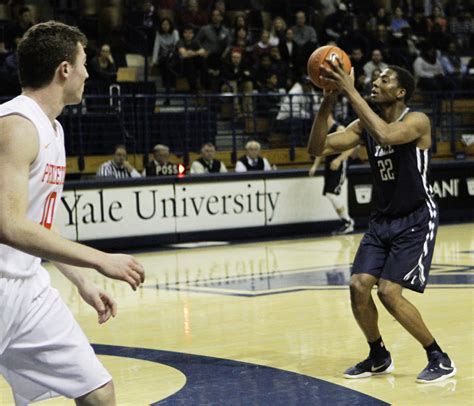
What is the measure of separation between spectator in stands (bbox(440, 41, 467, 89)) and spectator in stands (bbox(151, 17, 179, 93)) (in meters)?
6.16

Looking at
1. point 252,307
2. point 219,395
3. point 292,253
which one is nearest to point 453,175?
point 292,253

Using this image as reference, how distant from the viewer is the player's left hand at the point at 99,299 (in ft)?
13.9

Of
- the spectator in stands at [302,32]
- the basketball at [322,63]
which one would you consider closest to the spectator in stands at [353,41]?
the spectator in stands at [302,32]

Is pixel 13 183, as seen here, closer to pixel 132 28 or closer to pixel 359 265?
pixel 359 265

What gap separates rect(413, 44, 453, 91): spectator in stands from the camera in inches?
851

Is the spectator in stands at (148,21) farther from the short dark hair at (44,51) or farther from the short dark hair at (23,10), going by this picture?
the short dark hair at (44,51)

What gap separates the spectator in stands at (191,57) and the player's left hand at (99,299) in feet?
48.0

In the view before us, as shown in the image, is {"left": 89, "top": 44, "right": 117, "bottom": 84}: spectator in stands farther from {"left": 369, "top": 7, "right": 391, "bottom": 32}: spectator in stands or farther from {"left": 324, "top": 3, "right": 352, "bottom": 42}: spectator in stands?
{"left": 369, "top": 7, "right": 391, "bottom": 32}: spectator in stands

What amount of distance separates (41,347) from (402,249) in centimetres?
358

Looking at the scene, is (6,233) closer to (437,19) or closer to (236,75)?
(236,75)

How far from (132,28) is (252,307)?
1014cm

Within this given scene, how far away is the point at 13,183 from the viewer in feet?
12.5

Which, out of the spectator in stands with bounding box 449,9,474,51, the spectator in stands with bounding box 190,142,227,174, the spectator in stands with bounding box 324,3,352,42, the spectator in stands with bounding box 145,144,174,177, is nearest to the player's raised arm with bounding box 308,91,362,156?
the spectator in stands with bounding box 145,144,174,177

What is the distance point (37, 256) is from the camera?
12.4 ft
